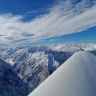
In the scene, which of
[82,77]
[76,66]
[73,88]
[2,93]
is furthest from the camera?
Answer: [2,93]

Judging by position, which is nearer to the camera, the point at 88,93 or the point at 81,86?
the point at 88,93

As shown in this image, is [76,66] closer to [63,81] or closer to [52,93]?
[63,81]

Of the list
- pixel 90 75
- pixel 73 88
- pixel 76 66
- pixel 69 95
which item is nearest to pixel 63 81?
pixel 73 88

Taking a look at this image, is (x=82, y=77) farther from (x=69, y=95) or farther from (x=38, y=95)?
(x=38, y=95)

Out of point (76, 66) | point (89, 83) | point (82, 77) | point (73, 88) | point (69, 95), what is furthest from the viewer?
point (76, 66)

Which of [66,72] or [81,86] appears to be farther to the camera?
[66,72]

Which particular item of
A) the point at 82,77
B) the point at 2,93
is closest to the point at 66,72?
the point at 82,77

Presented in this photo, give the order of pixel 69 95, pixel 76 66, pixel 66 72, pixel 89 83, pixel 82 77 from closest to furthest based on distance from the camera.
→ pixel 69 95
pixel 89 83
pixel 82 77
pixel 66 72
pixel 76 66

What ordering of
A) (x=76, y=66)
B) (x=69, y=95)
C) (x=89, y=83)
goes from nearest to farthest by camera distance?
1. (x=69, y=95)
2. (x=89, y=83)
3. (x=76, y=66)

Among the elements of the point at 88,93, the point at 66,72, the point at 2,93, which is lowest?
the point at 2,93

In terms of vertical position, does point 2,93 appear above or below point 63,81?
A: below
